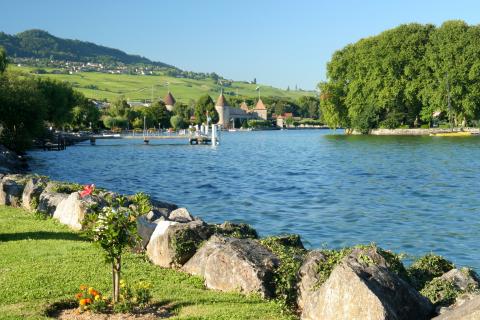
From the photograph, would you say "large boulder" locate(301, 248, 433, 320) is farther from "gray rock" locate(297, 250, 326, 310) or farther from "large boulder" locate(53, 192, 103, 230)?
"large boulder" locate(53, 192, 103, 230)

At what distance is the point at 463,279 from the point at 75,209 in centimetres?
960

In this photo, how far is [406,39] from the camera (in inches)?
4008

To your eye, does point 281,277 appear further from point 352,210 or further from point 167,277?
point 352,210

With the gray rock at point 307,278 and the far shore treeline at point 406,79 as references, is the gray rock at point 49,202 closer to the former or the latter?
the gray rock at point 307,278

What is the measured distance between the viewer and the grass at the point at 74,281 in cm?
824

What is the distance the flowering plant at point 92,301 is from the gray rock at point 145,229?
348 centimetres

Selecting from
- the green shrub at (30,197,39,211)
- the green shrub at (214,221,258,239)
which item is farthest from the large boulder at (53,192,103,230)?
the green shrub at (214,221,258,239)

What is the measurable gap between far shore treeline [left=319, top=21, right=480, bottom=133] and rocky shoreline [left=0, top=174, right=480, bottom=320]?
90.1m

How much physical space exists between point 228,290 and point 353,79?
106 meters

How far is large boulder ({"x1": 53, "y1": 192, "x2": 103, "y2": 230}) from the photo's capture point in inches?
577

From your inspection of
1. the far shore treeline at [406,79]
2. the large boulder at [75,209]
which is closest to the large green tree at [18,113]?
the large boulder at [75,209]

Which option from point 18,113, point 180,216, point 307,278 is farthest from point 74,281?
point 18,113

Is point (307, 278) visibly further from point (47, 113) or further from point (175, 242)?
point (47, 113)

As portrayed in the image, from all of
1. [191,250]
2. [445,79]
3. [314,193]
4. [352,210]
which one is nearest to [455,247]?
[352,210]
